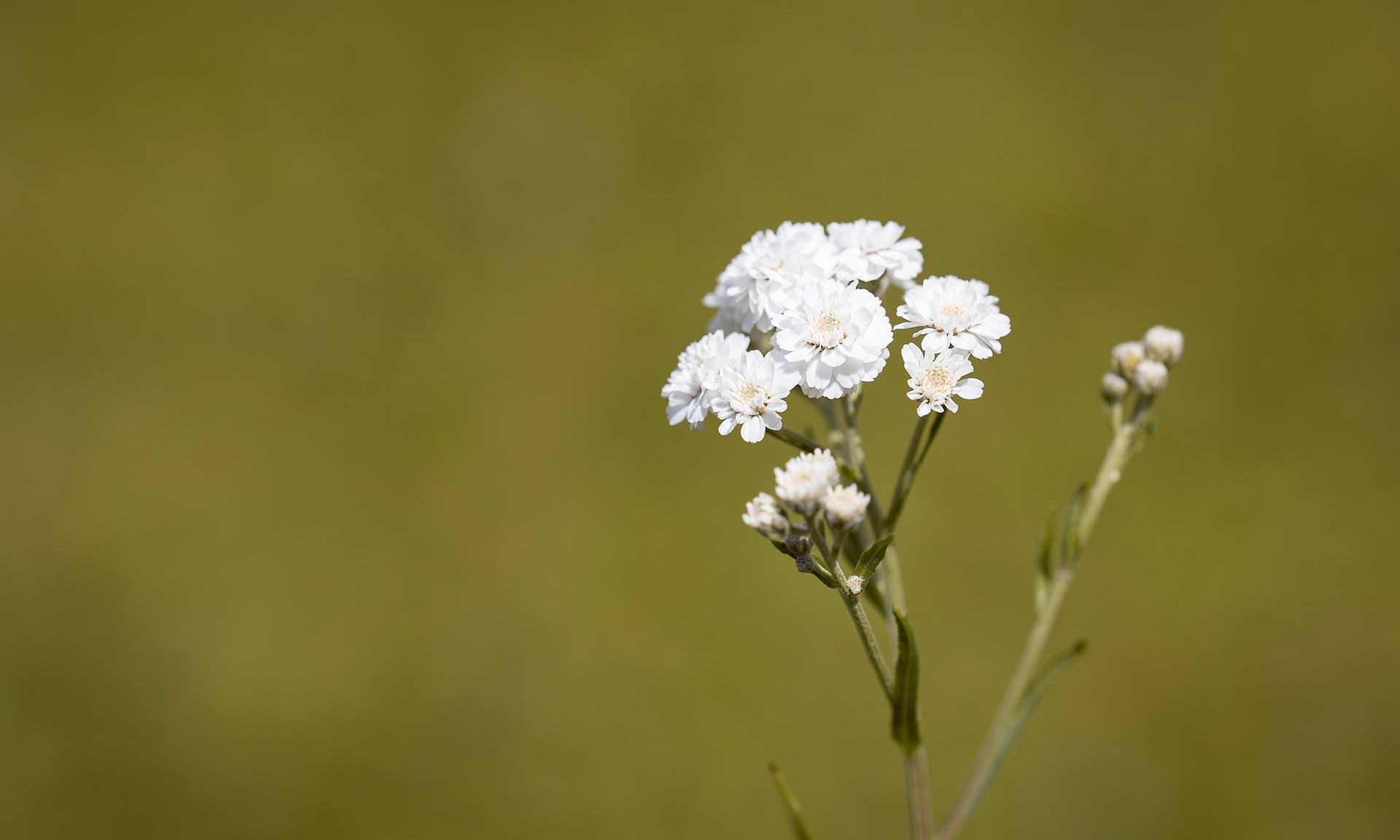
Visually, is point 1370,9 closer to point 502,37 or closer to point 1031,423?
point 1031,423

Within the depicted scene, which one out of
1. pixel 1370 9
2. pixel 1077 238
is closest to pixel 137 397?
pixel 1077 238

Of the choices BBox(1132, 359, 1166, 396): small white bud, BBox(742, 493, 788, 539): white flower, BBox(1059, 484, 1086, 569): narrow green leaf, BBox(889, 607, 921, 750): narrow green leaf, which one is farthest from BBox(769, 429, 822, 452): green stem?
BBox(1132, 359, 1166, 396): small white bud

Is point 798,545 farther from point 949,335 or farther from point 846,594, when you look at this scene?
point 949,335

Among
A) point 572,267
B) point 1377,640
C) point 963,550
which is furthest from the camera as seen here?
point 572,267

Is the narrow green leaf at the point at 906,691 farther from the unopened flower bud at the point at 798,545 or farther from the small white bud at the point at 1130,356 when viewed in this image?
the small white bud at the point at 1130,356

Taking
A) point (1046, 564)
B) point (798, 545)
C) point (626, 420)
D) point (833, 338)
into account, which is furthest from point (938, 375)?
point (626, 420)

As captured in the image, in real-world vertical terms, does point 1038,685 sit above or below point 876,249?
below
